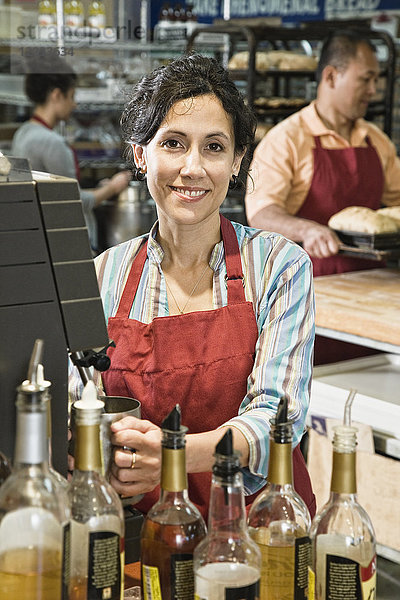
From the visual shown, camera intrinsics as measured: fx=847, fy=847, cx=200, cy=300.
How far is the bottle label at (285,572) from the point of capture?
0.98m

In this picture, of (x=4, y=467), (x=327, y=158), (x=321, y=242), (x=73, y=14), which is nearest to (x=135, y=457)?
(x=4, y=467)

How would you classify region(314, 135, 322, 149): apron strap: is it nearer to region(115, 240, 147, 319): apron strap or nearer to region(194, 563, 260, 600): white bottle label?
region(115, 240, 147, 319): apron strap

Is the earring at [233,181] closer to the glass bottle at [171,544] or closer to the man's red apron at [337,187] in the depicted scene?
the glass bottle at [171,544]

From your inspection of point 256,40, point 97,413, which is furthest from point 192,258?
point 256,40

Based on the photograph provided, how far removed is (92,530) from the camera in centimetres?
93

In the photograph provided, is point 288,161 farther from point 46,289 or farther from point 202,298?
point 46,289

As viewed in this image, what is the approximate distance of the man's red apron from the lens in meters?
3.75

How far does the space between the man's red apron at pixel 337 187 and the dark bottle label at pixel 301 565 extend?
9.01 ft

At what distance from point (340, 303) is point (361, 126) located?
125 cm

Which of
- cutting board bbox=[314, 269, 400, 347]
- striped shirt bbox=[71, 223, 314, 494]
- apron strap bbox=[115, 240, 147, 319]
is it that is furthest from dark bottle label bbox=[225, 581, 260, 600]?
cutting board bbox=[314, 269, 400, 347]

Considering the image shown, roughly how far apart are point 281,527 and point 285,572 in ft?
0.17

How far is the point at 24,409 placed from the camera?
2.76 feet

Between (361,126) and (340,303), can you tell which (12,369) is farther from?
(361,126)

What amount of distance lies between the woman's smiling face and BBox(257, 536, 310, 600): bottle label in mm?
847
